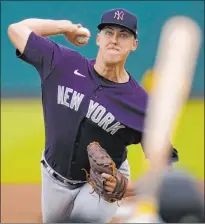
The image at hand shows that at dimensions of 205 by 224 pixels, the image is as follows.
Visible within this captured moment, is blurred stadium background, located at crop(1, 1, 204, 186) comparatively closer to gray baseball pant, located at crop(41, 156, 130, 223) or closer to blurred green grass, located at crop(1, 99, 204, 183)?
blurred green grass, located at crop(1, 99, 204, 183)

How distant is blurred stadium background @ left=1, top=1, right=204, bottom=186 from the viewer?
11.2ft

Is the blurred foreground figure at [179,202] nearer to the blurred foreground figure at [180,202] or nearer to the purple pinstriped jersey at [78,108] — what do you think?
the blurred foreground figure at [180,202]

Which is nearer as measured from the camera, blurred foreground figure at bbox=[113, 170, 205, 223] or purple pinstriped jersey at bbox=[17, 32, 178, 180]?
blurred foreground figure at bbox=[113, 170, 205, 223]

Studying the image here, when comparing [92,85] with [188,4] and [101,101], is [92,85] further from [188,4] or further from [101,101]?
[188,4]

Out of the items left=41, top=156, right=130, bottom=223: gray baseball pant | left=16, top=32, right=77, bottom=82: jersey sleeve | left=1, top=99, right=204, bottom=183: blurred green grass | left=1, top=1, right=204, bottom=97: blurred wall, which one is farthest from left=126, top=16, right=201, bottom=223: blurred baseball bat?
left=1, top=99, right=204, bottom=183: blurred green grass

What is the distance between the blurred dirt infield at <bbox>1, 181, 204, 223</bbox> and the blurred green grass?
0.05 meters

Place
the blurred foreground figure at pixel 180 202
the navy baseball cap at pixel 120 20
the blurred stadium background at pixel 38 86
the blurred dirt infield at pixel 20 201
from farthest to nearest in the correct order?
the blurred stadium background at pixel 38 86 → the blurred dirt infield at pixel 20 201 → the navy baseball cap at pixel 120 20 → the blurred foreground figure at pixel 180 202

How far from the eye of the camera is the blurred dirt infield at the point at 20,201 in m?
3.33

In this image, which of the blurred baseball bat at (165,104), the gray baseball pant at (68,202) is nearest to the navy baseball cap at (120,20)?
the blurred baseball bat at (165,104)

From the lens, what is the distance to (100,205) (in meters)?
2.11

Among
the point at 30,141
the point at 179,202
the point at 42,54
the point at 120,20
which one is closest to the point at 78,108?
the point at 42,54

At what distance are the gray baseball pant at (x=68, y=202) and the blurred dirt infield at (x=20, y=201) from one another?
115 cm

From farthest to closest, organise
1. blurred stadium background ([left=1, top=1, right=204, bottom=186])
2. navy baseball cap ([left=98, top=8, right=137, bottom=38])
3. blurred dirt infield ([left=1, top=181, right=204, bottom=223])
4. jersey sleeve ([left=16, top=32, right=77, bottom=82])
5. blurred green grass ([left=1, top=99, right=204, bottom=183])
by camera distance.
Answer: blurred green grass ([left=1, top=99, right=204, bottom=183]) → blurred stadium background ([left=1, top=1, right=204, bottom=186]) → blurred dirt infield ([left=1, top=181, right=204, bottom=223]) → navy baseball cap ([left=98, top=8, right=137, bottom=38]) → jersey sleeve ([left=16, top=32, right=77, bottom=82])

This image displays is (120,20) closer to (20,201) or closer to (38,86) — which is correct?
(38,86)
